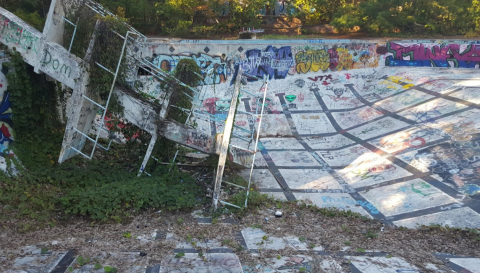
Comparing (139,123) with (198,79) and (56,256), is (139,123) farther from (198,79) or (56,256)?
(56,256)

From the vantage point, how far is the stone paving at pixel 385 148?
10.3 meters

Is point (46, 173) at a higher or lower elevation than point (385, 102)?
lower

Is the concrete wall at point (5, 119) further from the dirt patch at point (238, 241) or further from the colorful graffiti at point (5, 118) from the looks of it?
the dirt patch at point (238, 241)

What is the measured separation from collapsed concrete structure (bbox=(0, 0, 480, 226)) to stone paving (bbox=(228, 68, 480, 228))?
47mm

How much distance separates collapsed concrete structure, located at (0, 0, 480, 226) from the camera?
10461mm

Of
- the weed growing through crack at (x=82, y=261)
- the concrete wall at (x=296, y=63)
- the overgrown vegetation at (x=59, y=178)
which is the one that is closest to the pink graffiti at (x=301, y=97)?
the concrete wall at (x=296, y=63)

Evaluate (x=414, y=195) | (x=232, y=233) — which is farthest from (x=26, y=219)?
(x=414, y=195)

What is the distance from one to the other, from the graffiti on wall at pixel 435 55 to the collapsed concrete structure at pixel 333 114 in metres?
0.05

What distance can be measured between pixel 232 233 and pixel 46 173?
18.1 feet

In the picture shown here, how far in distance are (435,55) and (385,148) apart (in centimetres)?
940

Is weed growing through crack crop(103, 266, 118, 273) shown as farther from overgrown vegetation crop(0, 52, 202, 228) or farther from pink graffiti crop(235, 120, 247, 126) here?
pink graffiti crop(235, 120, 247, 126)

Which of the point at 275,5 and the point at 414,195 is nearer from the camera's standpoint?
the point at 414,195

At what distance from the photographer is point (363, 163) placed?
12875 millimetres

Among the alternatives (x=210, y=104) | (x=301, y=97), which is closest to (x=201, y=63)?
(x=210, y=104)
